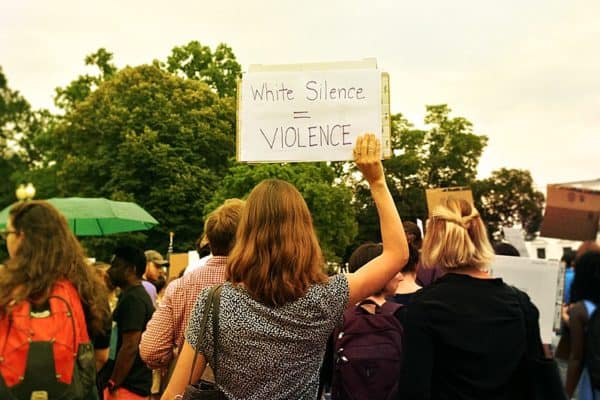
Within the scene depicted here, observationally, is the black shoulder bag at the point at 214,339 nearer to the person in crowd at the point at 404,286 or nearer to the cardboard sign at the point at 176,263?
the person in crowd at the point at 404,286

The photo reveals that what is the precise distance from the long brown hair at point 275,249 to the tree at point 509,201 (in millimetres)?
53239

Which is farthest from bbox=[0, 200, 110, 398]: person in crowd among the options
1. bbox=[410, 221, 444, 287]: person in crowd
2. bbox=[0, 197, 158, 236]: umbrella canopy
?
bbox=[0, 197, 158, 236]: umbrella canopy

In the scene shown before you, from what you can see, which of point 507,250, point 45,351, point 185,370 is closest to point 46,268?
point 45,351

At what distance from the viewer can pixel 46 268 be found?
3.44m

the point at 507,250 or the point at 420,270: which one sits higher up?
the point at 507,250

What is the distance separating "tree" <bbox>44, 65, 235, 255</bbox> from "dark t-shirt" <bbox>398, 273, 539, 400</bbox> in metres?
30.9

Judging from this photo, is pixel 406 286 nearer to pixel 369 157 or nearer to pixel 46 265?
pixel 369 157

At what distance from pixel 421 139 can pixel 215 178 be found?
62.8ft

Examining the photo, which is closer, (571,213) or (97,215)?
(571,213)

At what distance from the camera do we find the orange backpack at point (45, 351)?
10.7 ft

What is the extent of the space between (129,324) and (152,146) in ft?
100

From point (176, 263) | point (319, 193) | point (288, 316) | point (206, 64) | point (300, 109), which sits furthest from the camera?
point (206, 64)

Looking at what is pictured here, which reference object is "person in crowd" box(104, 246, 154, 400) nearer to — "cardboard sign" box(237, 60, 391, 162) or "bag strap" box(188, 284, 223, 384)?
"cardboard sign" box(237, 60, 391, 162)

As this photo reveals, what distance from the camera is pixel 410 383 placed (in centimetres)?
310
